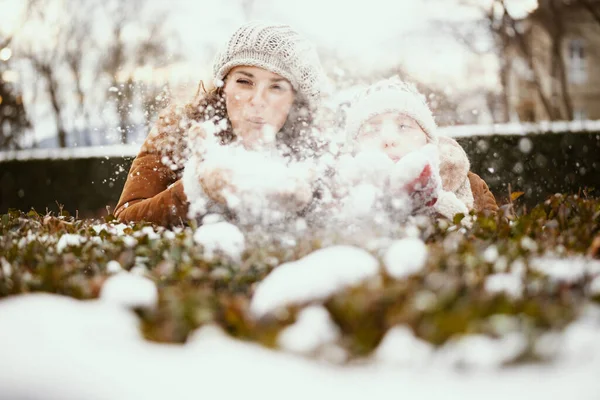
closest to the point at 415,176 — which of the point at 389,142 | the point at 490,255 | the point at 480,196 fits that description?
the point at 490,255

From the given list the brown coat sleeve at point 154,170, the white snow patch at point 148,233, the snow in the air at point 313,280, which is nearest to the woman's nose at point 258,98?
the brown coat sleeve at point 154,170

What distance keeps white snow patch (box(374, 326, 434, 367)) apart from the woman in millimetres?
1730

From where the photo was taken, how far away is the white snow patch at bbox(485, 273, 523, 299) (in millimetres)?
1491

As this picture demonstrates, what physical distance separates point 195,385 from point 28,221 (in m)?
2.10

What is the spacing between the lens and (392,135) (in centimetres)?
322

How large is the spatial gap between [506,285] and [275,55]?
1.90 metres

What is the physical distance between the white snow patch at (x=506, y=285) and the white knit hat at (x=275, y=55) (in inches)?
71.2

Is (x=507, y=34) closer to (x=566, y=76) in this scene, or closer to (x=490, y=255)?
(x=566, y=76)

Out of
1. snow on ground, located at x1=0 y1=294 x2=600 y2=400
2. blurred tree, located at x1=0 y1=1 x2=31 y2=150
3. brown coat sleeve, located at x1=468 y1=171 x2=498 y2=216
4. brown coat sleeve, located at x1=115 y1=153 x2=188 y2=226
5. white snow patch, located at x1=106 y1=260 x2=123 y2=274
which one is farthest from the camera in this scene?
blurred tree, located at x1=0 y1=1 x2=31 y2=150

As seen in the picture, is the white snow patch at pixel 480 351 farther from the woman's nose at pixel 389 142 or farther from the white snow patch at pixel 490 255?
the woman's nose at pixel 389 142

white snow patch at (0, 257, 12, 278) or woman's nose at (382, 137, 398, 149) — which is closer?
white snow patch at (0, 257, 12, 278)

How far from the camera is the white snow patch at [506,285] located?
1491 millimetres

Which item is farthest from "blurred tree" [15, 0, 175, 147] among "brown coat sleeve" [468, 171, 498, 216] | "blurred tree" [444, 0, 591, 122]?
"brown coat sleeve" [468, 171, 498, 216]

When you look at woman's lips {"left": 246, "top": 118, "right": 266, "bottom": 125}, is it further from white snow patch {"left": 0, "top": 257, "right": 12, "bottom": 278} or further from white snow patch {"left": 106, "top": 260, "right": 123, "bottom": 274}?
white snow patch {"left": 0, "top": 257, "right": 12, "bottom": 278}
